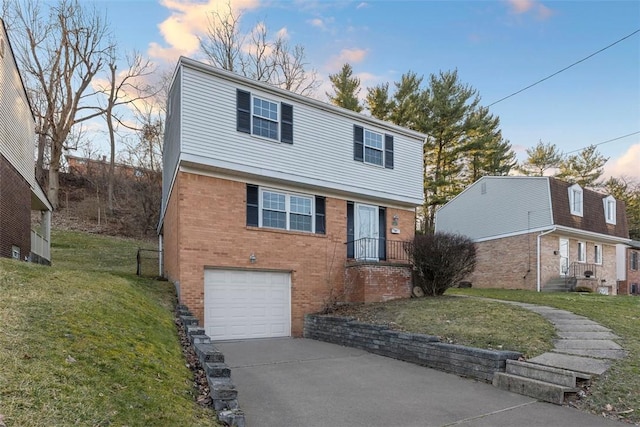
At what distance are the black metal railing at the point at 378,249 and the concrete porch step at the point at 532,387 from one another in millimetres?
7270

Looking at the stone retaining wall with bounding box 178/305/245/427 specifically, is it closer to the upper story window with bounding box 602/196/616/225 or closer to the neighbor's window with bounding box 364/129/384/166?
the neighbor's window with bounding box 364/129/384/166

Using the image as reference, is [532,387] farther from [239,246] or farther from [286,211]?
[286,211]

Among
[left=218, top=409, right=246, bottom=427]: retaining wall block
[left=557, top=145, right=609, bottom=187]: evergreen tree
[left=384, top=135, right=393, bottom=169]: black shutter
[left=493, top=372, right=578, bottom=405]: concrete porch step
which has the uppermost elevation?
[left=557, top=145, right=609, bottom=187]: evergreen tree

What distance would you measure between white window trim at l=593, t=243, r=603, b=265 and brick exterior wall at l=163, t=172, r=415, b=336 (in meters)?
17.9

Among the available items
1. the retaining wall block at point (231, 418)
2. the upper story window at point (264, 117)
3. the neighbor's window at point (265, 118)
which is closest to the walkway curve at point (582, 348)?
the retaining wall block at point (231, 418)

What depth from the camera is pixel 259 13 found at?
27.1 meters

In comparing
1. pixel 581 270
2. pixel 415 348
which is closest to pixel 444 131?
pixel 581 270

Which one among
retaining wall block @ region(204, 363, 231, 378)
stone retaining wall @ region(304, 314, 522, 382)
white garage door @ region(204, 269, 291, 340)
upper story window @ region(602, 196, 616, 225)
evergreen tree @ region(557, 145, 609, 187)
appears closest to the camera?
retaining wall block @ region(204, 363, 231, 378)

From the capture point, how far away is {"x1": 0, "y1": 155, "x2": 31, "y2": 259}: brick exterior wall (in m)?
10.9

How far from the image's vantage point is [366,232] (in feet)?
45.5

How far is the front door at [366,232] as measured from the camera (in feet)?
44.5

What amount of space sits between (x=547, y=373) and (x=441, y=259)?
22.2 feet

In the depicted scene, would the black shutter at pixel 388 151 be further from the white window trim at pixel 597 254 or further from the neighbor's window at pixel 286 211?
the white window trim at pixel 597 254

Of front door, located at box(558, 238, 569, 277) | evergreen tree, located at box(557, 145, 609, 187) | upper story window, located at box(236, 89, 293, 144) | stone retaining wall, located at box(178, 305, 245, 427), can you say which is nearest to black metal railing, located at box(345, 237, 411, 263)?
upper story window, located at box(236, 89, 293, 144)
